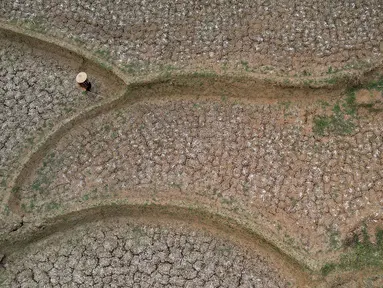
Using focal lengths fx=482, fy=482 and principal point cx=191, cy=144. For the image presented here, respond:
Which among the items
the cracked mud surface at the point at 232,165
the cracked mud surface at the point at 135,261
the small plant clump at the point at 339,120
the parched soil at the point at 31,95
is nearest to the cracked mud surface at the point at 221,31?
the parched soil at the point at 31,95

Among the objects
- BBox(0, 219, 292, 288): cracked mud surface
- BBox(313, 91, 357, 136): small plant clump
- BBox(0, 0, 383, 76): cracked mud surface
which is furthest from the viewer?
BBox(0, 0, 383, 76): cracked mud surface

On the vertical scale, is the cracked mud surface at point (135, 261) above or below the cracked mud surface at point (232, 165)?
below

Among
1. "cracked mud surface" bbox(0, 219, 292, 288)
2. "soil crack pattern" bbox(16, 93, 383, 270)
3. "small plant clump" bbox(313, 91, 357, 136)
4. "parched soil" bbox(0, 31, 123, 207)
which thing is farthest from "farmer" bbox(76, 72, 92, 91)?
"small plant clump" bbox(313, 91, 357, 136)

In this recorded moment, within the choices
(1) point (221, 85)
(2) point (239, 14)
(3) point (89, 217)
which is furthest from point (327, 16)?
(3) point (89, 217)

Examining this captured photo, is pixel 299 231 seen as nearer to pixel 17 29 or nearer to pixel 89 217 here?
pixel 89 217

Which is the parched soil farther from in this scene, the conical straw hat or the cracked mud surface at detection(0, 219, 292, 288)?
the cracked mud surface at detection(0, 219, 292, 288)

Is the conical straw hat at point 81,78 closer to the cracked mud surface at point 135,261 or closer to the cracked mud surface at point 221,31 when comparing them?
the cracked mud surface at point 221,31
